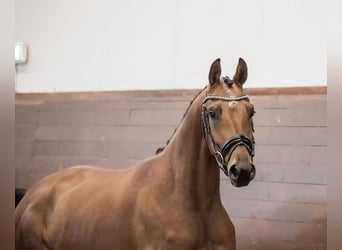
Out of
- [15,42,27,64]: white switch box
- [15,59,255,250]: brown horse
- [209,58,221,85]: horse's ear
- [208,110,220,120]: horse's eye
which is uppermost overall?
[15,42,27,64]: white switch box

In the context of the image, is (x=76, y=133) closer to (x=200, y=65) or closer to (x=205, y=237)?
(x=200, y=65)

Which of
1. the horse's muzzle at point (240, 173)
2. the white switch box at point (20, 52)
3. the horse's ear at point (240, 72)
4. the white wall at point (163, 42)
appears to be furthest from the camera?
the white switch box at point (20, 52)

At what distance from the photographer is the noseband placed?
0.96 metres

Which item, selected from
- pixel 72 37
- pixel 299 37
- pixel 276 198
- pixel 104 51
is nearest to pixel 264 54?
pixel 299 37

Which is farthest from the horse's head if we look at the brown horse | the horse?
the horse

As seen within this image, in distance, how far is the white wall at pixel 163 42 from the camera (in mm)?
1326

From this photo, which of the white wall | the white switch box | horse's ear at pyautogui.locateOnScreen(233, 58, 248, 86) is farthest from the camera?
the white switch box

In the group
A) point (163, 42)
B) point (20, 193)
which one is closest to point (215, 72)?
point (163, 42)

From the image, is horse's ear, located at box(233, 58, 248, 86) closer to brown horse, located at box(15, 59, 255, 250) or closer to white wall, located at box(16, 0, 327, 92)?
brown horse, located at box(15, 59, 255, 250)

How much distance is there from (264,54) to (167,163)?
435 mm

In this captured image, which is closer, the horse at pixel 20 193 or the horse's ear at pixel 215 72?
the horse's ear at pixel 215 72

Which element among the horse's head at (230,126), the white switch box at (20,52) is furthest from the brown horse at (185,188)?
the white switch box at (20,52)

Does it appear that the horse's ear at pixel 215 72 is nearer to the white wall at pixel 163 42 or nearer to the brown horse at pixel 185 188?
the brown horse at pixel 185 188

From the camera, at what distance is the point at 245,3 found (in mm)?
1371
